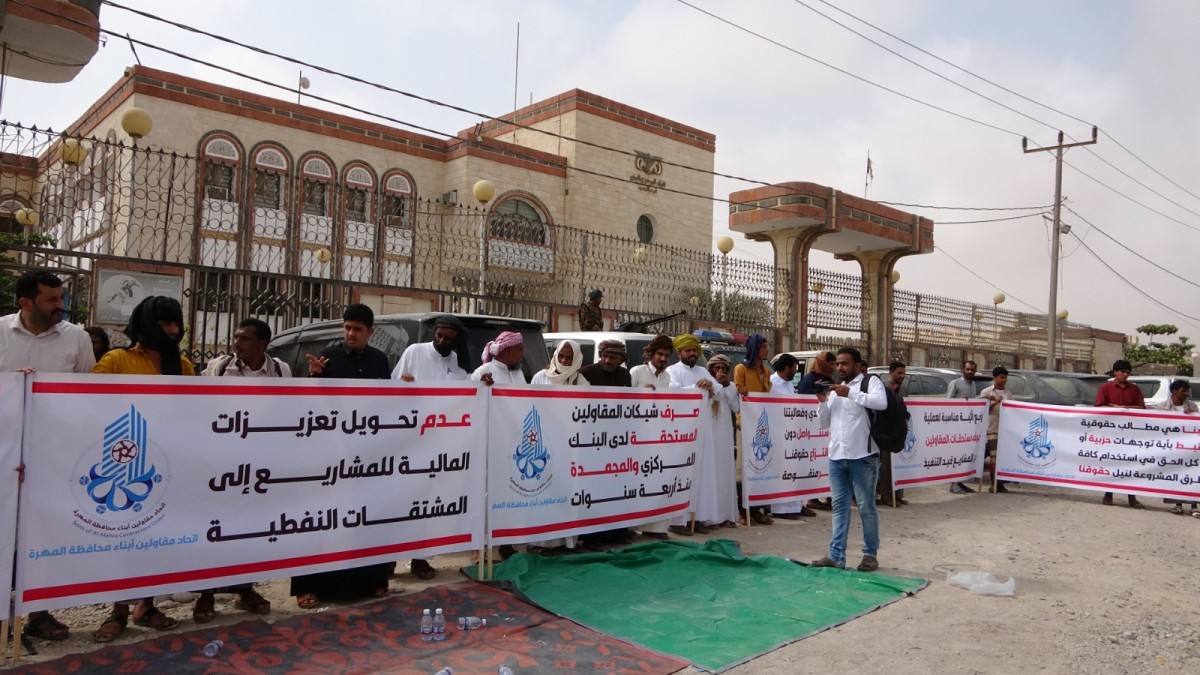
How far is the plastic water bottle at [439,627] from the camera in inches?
162

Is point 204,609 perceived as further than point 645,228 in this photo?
No

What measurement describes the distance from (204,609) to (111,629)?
0.44m

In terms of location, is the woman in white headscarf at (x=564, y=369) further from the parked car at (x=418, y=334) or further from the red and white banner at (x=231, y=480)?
the red and white banner at (x=231, y=480)

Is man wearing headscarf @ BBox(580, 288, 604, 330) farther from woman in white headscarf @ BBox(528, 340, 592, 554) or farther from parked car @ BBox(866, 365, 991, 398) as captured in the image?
parked car @ BBox(866, 365, 991, 398)

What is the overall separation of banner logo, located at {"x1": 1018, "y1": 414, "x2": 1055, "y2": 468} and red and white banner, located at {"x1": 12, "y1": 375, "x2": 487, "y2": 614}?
850cm

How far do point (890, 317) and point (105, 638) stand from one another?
1954cm

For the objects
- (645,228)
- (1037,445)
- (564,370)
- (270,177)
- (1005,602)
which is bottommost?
(1005,602)

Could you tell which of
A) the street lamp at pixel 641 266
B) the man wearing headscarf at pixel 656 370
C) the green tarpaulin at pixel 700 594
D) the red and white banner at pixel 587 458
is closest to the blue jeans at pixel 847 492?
the green tarpaulin at pixel 700 594

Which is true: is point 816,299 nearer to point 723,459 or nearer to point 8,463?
point 723,459

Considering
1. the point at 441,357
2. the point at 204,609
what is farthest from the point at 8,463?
the point at 441,357

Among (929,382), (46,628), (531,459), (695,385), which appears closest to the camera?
(46,628)

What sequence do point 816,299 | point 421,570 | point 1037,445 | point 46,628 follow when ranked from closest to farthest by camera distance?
point 46,628 → point 421,570 → point 1037,445 → point 816,299

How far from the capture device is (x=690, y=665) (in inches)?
156

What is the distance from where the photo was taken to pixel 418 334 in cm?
679
